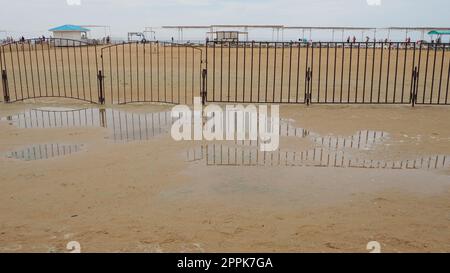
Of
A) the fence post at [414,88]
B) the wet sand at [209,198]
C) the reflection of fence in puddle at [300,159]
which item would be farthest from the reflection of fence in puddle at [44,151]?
the fence post at [414,88]

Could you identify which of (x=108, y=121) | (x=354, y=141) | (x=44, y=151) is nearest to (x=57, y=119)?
(x=108, y=121)

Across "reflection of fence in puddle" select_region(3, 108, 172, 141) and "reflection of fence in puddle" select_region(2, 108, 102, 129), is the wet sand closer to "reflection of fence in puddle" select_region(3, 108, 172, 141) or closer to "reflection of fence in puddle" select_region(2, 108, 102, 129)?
"reflection of fence in puddle" select_region(3, 108, 172, 141)

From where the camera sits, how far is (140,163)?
6.86 metres

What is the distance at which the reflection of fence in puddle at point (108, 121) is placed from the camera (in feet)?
29.5

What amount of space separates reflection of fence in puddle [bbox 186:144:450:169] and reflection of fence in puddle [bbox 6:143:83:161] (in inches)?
83.9

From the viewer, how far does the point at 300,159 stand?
23.5 feet

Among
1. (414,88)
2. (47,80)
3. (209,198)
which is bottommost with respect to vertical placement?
(209,198)

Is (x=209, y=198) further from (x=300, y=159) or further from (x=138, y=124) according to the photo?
(x=138, y=124)

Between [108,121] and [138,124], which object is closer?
[138,124]

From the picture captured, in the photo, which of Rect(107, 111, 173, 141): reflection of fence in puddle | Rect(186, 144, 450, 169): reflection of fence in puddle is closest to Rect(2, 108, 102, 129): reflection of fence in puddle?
Rect(107, 111, 173, 141): reflection of fence in puddle

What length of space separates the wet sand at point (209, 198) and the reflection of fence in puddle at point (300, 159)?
0.06 metres

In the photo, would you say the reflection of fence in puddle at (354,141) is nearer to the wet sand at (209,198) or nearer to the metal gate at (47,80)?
the wet sand at (209,198)

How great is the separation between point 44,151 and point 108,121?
8.68 feet

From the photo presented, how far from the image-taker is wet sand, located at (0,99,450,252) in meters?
4.38
